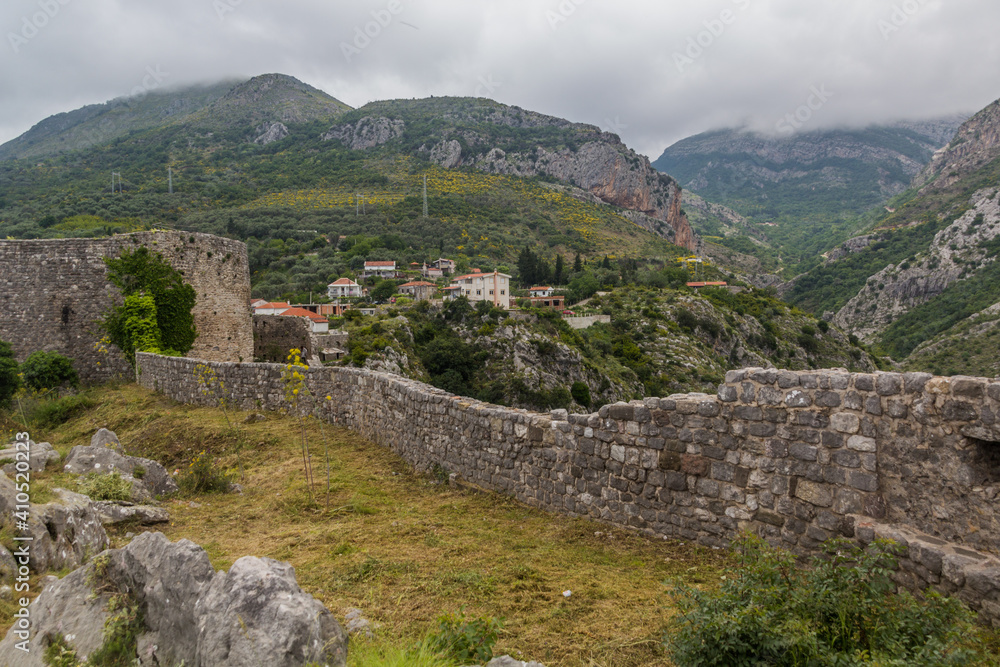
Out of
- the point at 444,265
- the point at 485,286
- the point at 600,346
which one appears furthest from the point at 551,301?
the point at 444,265

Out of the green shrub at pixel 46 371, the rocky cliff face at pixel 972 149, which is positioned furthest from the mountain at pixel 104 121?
the rocky cliff face at pixel 972 149

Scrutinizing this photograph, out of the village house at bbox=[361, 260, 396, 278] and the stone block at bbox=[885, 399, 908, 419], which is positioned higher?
the village house at bbox=[361, 260, 396, 278]

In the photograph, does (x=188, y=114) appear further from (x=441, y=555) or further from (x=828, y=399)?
(x=828, y=399)

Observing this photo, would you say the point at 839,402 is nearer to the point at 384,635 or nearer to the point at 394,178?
the point at 384,635

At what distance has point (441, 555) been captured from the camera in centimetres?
498

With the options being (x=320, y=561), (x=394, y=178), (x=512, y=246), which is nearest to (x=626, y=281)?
(x=512, y=246)

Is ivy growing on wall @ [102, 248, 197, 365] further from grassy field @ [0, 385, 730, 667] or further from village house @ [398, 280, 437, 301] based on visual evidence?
village house @ [398, 280, 437, 301]

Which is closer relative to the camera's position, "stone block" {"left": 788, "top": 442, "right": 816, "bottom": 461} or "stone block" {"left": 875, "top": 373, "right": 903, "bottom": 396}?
"stone block" {"left": 875, "top": 373, "right": 903, "bottom": 396}

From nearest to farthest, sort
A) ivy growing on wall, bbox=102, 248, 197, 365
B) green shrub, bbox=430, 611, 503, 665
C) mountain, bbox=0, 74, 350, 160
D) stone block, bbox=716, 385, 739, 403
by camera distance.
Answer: green shrub, bbox=430, 611, 503, 665, stone block, bbox=716, 385, 739, 403, ivy growing on wall, bbox=102, 248, 197, 365, mountain, bbox=0, 74, 350, 160

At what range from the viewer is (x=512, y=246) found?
332 ft

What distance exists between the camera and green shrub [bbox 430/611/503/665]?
122 inches

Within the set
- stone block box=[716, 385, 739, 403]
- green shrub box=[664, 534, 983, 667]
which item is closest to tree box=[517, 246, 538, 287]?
stone block box=[716, 385, 739, 403]

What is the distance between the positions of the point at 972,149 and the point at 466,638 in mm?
147696

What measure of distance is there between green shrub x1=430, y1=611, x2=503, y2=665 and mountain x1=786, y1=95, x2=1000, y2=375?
5285 centimetres
